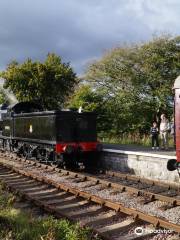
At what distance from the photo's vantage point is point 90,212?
863 centimetres

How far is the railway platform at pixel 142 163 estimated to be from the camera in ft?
40.9

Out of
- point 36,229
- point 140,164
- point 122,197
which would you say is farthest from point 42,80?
point 36,229

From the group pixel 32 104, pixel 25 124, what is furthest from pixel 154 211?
pixel 32 104

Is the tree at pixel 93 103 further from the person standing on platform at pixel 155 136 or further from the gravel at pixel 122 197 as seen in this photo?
the gravel at pixel 122 197

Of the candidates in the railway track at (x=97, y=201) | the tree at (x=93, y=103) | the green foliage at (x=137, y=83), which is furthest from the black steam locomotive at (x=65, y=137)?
the green foliage at (x=137, y=83)

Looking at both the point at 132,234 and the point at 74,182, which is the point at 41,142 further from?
the point at 132,234

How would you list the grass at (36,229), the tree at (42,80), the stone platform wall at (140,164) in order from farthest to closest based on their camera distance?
the tree at (42,80)
the stone platform wall at (140,164)
the grass at (36,229)

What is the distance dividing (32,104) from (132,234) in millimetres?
15571

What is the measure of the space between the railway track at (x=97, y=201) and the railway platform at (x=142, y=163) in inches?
33.2

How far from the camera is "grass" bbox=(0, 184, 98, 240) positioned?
6.37 m

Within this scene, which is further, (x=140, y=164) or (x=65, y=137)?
(x=65, y=137)

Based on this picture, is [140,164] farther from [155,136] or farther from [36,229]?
[36,229]

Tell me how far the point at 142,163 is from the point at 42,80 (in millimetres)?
16199

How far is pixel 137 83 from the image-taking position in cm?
2400
